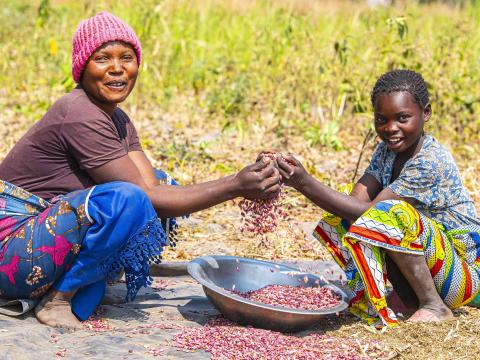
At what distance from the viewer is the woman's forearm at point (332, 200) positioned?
360 cm

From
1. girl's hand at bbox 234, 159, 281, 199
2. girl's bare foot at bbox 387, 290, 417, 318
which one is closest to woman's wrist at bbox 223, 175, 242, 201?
girl's hand at bbox 234, 159, 281, 199

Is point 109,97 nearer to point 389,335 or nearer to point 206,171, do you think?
point 389,335

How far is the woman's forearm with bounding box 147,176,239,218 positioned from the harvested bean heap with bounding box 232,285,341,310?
1.76 ft

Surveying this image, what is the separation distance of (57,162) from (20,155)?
0.18m

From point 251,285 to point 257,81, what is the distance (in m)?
3.93

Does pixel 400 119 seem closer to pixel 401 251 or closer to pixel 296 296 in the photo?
pixel 401 251

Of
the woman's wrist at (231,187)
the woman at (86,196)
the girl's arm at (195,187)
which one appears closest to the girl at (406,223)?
the girl's arm at (195,187)

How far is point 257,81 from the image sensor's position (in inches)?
297

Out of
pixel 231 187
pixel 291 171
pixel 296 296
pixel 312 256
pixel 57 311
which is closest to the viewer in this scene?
pixel 57 311

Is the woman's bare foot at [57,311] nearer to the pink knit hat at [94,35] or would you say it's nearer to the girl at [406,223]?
the pink knit hat at [94,35]

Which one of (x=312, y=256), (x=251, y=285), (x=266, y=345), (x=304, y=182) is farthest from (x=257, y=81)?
(x=266, y=345)

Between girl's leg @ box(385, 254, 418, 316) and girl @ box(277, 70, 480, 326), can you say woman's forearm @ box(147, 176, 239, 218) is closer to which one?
girl @ box(277, 70, 480, 326)

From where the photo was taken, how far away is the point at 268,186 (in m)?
3.53

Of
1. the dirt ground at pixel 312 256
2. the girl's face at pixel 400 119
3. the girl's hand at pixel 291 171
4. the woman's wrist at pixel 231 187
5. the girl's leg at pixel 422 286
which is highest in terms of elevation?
the girl's face at pixel 400 119
